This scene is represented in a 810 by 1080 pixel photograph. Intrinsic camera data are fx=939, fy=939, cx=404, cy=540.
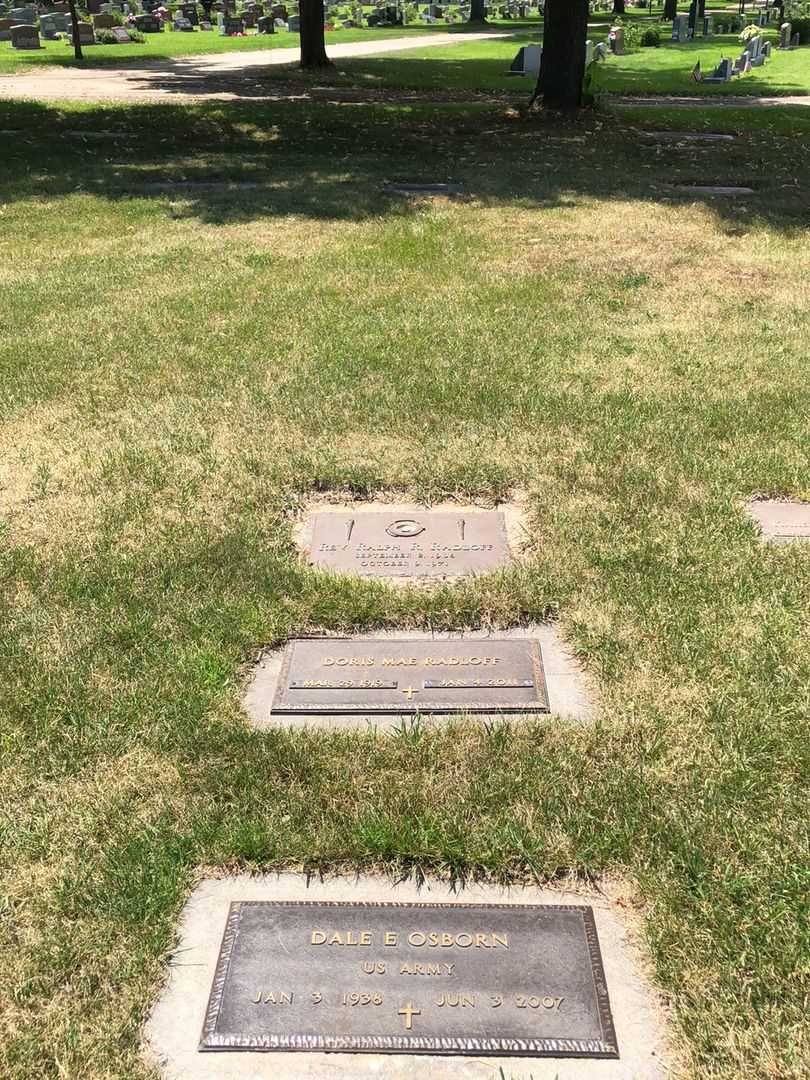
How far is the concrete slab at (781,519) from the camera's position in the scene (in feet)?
14.6

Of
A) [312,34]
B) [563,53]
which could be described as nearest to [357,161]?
[563,53]

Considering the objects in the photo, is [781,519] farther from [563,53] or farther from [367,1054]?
[563,53]

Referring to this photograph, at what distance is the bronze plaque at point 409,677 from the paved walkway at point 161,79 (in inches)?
815

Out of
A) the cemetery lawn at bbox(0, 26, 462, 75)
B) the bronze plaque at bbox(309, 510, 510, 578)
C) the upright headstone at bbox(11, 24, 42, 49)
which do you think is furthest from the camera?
the upright headstone at bbox(11, 24, 42, 49)

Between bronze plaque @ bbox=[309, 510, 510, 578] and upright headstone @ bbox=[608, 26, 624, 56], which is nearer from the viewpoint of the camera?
bronze plaque @ bbox=[309, 510, 510, 578]

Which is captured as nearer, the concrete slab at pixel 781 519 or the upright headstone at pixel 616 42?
the concrete slab at pixel 781 519

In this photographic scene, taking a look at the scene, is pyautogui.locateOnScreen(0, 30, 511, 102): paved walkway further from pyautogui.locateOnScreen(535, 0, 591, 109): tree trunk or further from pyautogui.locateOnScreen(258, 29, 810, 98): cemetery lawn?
pyautogui.locateOnScreen(535, 0, 591, 109): tree trunk

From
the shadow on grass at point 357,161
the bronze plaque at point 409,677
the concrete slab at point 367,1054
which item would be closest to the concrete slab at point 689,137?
the shadow on grass at point 357,161

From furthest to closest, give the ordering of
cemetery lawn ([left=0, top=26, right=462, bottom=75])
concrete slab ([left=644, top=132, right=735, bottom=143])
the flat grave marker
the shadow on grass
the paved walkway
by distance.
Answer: cemetery lawn ([left=0, top=26, right=462, bottom=75])
the paved walkway
concrete slab ([left=644, top=132, right=735, bottom=143])
the flat grave marker
the shadow on grass

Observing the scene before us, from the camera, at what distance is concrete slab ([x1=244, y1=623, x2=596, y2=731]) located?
3361 mm

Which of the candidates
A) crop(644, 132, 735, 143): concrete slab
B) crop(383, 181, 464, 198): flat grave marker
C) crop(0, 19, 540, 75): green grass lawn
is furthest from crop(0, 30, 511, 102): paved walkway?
crop(383, 181, 464, 198): flat grave marker

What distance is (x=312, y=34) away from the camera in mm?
26391

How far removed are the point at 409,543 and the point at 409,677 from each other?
102cm

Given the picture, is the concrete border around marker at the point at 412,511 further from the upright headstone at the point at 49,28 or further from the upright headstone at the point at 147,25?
the upright headstone at the point at 147,25
